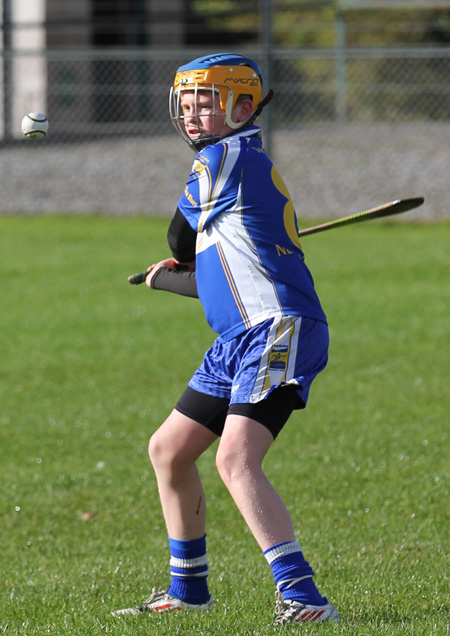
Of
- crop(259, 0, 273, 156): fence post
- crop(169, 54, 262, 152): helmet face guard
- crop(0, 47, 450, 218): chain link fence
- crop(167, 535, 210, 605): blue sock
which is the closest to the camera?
crop(169, 54, 262, 152): helmet face guard

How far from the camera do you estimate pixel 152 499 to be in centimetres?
536

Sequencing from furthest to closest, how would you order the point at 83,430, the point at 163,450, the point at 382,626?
the point at 83,430
the point at 163,450
the point at 382,626

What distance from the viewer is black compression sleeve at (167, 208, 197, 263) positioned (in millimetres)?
3613

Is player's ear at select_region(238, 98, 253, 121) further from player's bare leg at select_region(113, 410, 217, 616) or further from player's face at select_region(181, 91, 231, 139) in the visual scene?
player's bare leg at select_region(113, 410, 217, 616)

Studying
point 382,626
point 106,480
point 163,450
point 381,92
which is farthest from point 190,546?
point 381,92

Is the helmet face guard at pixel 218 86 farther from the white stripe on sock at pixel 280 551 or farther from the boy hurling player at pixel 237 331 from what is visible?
the white stripe on sock at pixel 280 551

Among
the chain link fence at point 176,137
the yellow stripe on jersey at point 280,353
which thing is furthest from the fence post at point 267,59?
the yellow stripe on jersey at point 280,353

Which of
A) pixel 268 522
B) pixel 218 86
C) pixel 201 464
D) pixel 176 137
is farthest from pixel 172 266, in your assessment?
pixel 176 137

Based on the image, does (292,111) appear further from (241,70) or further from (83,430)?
(241,70)

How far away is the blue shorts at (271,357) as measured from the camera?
341cm

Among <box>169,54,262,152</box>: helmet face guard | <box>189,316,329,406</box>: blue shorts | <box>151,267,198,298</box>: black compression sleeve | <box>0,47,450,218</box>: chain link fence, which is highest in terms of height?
<box>169,54,262,152</box>: helmet face guard

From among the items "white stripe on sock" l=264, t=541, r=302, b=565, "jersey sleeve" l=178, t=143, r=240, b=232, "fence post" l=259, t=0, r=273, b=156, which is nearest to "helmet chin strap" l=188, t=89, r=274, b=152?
"jersey sleeve" l=178, t=143, r=240, b=232

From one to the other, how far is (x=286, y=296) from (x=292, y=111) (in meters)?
21.4

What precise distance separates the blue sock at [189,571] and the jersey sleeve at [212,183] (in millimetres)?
1171
